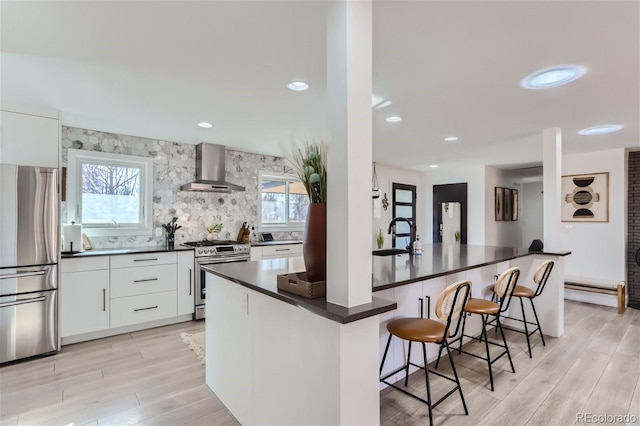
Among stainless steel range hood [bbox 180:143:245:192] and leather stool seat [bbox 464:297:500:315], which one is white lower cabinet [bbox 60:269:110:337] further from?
leather stool seat [bbox 464:297:500:315]

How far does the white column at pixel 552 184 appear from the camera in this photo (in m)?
3.55

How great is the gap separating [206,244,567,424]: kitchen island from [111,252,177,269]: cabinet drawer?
1712 mm

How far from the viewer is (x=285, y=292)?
5.12 feet

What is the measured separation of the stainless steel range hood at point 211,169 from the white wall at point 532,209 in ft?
25.7

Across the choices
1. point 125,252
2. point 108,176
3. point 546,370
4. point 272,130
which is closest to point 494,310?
point 546,370

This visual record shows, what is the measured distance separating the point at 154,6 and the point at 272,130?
2191mm

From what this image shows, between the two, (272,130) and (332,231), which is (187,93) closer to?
(272,130)

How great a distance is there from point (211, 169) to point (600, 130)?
490 centimetres

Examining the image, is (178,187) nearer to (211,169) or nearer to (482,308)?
(211,169)

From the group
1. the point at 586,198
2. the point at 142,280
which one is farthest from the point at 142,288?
the point at 586,198

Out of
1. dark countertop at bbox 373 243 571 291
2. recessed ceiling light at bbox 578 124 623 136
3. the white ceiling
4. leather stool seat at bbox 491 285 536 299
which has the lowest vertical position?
leather stool seat at bbox 491 285 536 299

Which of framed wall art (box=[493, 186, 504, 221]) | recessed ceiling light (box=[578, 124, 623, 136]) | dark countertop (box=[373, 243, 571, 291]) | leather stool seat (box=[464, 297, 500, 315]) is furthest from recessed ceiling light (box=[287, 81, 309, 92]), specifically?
framed wall art (box=[493, 186, 504, 221])

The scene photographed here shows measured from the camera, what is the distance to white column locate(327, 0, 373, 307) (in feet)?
4.10

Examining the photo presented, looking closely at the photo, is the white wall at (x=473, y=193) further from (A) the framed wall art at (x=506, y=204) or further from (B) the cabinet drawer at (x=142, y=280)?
(B) the cabinet drawer at (x=142, y=280)
